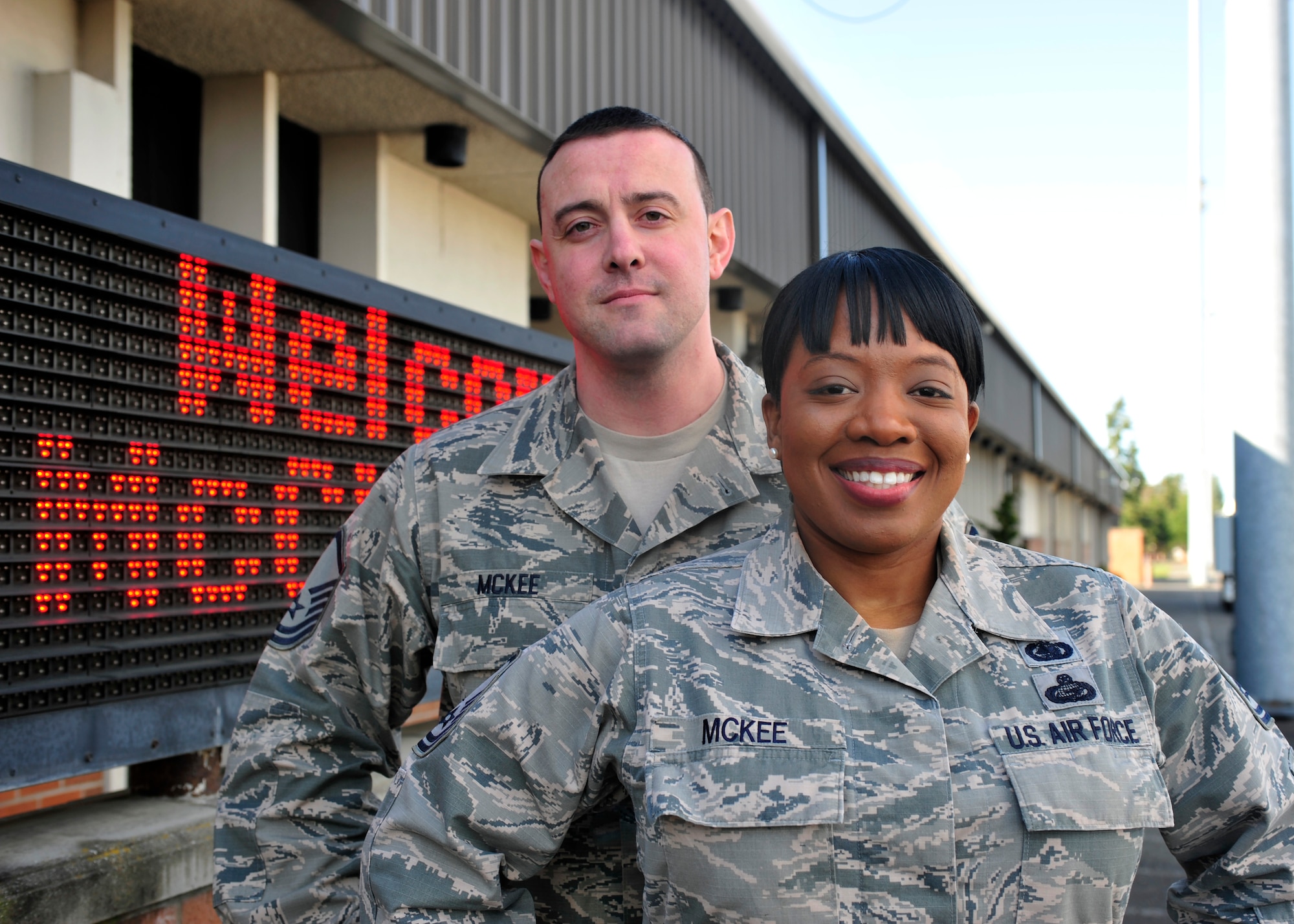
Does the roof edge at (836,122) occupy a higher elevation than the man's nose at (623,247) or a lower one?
higher

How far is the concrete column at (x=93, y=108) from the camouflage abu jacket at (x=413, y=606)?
8.86ft

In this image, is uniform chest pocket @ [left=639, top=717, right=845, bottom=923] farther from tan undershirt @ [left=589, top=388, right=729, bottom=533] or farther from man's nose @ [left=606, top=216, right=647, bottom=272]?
man's nose @ [left=606, top=216, right=647, bottom=272]

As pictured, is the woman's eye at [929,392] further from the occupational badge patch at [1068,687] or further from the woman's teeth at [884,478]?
the occupational badge patch at [1068,687]

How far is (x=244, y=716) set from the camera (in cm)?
245

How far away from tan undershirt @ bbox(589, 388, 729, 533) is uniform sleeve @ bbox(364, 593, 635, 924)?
69 centimetres

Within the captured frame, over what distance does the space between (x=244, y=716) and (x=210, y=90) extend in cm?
406

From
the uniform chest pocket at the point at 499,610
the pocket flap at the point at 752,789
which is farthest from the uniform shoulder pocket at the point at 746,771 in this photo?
the uniform chest pocket at the point at 499,610

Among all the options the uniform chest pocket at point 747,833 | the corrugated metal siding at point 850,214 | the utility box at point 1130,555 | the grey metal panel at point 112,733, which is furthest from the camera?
the utility box at point 1130,555

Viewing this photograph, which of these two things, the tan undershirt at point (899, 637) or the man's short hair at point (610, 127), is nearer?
the tan undershirt at point (899, 637)

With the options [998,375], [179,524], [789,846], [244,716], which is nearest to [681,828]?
[789,846]

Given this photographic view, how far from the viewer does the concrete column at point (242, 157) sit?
5449mm

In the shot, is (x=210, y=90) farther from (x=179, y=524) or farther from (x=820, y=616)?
(x=820, y=616)

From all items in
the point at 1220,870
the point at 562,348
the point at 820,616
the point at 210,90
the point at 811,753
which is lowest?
the point at 1220,870

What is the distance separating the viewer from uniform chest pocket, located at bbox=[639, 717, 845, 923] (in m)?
1.66
